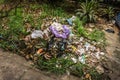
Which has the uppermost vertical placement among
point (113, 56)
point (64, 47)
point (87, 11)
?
point (87, 11)

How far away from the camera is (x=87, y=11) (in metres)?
6.50

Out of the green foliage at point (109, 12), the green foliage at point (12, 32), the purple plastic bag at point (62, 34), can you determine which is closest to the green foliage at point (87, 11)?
the green foliage at point (109, 12)

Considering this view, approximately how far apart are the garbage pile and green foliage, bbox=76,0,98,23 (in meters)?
0.98

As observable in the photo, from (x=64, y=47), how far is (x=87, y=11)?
5.22 feet

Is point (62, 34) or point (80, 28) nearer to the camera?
point (62, 34)

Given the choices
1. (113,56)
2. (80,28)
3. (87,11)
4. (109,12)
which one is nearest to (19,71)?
(80,28)

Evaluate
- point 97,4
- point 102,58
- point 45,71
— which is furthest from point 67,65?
point 97,4

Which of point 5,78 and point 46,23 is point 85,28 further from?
point 5,78

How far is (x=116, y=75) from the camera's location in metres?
5.13

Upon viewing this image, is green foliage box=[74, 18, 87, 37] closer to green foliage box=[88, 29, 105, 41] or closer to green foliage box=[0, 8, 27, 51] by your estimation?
green foliage box=[88, 29, 105, 41]

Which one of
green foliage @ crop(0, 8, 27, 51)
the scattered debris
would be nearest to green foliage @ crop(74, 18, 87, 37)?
the scattered debris

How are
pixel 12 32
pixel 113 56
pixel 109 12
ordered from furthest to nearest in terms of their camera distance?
1. pixel 109 12
2. pixel 12 32
3. pixel 113 56

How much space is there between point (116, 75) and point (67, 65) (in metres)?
1.08

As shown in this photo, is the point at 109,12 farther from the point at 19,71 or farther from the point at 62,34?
the point at 19,71
